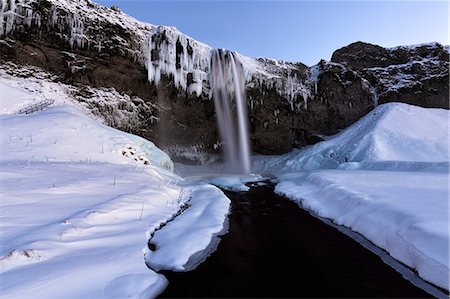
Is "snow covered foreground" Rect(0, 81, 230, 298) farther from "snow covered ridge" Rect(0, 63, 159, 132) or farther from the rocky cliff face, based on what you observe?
the rocky cliff face

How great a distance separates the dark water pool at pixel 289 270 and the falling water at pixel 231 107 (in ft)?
71.5

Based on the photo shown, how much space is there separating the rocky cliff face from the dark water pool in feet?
67.7

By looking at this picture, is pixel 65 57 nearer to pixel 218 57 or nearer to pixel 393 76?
pixel 218 57

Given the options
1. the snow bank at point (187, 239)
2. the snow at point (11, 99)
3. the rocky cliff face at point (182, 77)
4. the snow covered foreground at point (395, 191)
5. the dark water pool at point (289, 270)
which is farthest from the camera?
the rocky cliff face at point (182, 77)

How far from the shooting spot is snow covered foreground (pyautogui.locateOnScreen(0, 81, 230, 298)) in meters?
3.90

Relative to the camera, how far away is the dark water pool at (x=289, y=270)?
4.86m

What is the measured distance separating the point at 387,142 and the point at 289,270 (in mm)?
23962

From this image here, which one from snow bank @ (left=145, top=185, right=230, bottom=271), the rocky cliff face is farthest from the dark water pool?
the rocky cliff face

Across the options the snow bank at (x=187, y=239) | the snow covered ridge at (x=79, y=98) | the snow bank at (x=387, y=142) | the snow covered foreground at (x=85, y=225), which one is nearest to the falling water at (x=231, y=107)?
the snow bank at (x=387, y=142)

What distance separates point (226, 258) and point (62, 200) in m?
3.84

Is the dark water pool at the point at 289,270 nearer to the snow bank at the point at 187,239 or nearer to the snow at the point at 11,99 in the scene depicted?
the snow bank at the point at 187,239

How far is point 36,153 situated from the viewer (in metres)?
11.6

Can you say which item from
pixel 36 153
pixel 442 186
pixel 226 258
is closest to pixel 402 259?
pixel 226 258

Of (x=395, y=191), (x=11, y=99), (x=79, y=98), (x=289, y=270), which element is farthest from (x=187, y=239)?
(x=79, y=98)
